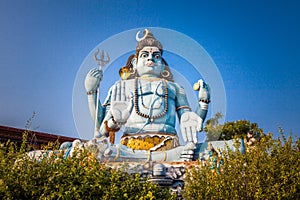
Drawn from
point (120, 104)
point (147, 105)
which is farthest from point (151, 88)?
point (120, 104)

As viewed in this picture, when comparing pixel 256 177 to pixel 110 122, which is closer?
pixel 256 177

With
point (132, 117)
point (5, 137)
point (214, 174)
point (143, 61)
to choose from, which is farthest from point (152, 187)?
point (5, 137)

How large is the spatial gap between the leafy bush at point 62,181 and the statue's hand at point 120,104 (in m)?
4.56

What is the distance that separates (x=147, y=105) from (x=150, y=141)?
3.56 ft

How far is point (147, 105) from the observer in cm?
938

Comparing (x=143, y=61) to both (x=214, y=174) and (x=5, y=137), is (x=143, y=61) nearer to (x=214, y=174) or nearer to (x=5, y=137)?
(x=214, y=174)

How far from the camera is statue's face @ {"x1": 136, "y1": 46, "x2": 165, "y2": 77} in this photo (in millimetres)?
9797

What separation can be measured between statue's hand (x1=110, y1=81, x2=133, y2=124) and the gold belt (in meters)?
0.54

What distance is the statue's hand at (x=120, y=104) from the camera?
8875mm

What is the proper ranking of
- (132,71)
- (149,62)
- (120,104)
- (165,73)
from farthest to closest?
1. (132,71)
2. (165,73)
3. (149,62)
4. (120,104)

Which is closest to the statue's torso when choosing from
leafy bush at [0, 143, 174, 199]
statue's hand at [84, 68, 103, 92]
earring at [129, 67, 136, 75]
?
earring at [129, 67, 136, 75]

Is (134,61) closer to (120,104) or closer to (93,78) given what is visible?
(120,104)

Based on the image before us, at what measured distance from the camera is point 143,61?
9.88m

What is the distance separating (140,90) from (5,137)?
35.2 ft
